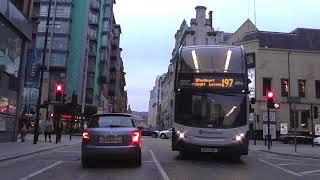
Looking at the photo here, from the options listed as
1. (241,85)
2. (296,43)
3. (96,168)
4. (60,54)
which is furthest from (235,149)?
(296,43)

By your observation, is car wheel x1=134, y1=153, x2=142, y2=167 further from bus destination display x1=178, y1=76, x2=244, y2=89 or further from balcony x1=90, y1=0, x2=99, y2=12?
balcony x1=90, y1=0, x2=99, y2=12

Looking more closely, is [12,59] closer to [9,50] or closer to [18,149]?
[9,50]

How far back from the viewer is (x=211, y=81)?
19.1 metres

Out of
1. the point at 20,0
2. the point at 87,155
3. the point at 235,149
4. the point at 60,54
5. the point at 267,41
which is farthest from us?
the point at 267,41

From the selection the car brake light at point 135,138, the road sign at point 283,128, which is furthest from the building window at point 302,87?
the car brake light at point 135,138

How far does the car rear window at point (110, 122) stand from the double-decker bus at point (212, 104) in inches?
149

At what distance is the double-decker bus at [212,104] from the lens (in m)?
18.6

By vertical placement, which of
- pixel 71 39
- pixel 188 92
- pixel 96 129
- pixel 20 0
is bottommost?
pixel 96 129

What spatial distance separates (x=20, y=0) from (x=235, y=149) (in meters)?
20.0

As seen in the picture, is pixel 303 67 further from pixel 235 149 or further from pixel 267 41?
pixel 235 149

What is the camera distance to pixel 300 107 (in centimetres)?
7306

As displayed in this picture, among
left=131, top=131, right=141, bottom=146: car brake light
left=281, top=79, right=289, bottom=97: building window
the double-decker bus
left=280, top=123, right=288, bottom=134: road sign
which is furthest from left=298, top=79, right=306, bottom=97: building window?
left=131, top=131, right=141, bottom=146: car brake light

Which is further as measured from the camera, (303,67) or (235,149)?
(303,67)

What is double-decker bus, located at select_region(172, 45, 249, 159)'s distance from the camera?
61.2 feet
